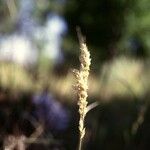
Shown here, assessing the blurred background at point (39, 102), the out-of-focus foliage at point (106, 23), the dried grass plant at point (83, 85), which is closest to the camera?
the dried grass plant at point (83, 85)

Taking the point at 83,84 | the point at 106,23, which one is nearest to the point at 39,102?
the point at 83,84

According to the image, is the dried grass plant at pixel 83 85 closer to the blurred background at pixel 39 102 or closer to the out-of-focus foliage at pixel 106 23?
the blurred background at pixel 39 102

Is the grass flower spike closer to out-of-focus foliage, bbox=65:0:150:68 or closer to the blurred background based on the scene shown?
the blurred background

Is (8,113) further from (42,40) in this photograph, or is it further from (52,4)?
(52,4)

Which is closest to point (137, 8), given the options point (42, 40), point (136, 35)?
point (136, 35)

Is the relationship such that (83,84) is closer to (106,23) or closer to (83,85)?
(83,85)

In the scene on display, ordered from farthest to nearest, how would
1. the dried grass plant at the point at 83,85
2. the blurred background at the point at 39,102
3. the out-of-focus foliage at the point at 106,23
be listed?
the out-of-focus foliage at the point at 106,23 < the blurred background at the point at 39,102 < the dried grass plant at the point at 83,85

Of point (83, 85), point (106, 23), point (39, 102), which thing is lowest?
point (83, 85)

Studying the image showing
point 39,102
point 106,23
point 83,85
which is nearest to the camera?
point 83,85

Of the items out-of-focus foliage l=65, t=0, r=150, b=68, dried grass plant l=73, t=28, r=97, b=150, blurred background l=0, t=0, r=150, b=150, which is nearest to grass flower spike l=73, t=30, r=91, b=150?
dried grass plant l=73, t=28, r=97, b=150

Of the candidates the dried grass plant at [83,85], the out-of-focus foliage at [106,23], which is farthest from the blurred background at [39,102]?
the out-of-focus foliage at [106,23]

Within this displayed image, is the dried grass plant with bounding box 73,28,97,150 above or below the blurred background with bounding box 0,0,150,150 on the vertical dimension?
below

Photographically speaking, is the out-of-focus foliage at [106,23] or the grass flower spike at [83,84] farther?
the out-of-focus foliage at [106,23]
